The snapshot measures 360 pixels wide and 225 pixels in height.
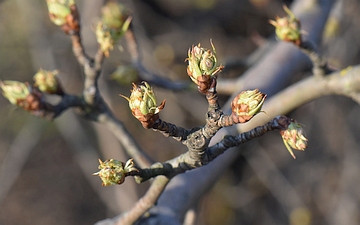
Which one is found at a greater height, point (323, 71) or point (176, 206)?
point (323, 71)

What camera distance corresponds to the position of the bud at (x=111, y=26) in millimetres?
1407

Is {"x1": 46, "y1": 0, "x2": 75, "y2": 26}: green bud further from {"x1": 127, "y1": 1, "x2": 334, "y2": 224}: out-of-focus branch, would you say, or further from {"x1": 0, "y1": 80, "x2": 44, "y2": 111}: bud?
{"x1": 127, "y1": 1, "x2": 334, "y2": 224}: out-of-focus branch

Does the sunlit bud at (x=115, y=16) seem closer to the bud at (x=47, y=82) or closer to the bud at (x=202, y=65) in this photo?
the bud at (x=47, y=82)

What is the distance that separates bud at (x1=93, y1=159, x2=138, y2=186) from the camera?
0.89 meters

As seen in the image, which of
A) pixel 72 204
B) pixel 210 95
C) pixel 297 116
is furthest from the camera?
pixel 72 204

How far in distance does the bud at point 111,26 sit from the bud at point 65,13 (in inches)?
3.6

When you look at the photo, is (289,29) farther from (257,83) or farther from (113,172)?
(113,172)

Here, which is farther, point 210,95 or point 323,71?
point 323,71

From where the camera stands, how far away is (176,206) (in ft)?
4.34

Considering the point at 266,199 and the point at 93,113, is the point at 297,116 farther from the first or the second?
the point at 93,113

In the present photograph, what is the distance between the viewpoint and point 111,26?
1601 millimetres

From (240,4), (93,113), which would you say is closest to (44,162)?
(240,4)

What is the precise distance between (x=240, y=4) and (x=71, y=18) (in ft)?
11.3

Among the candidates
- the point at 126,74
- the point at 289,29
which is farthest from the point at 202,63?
the point at 126,74
